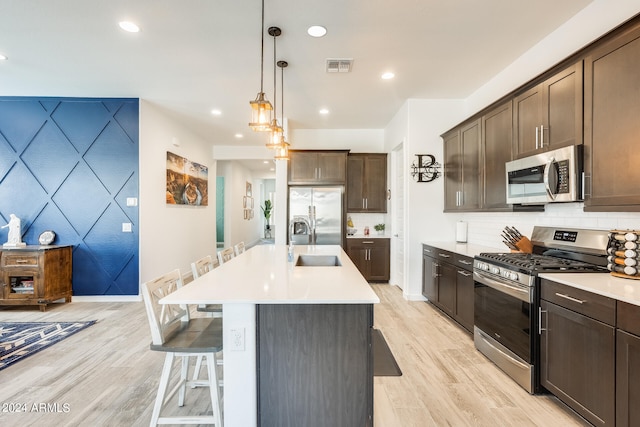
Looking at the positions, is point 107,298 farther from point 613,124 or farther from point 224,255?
point 613,124

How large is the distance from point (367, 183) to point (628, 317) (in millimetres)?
4320

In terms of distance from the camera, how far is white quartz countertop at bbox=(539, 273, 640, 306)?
1.49 metres

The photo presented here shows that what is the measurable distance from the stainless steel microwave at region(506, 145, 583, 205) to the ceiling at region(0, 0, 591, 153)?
1214mm

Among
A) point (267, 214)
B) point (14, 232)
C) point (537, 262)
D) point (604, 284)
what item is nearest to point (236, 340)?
point (604, 284)

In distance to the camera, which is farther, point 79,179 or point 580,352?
point 79,179

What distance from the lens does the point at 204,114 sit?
5.08 meters

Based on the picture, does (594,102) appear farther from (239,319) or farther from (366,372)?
(239,319)

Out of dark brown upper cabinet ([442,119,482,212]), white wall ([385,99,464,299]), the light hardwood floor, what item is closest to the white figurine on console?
the light hardwood floor

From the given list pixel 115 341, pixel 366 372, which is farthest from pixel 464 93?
pixel 115 341

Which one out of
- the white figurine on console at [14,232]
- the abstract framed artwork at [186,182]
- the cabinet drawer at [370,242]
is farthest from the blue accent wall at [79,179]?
the cabinet drawer at [370,242]

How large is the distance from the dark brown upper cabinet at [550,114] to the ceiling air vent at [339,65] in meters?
1.70

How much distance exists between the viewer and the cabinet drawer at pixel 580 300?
156cm

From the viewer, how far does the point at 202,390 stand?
2193 millimetres

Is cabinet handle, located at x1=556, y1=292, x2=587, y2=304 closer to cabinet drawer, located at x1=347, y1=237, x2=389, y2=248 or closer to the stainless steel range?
the stainless steel range
